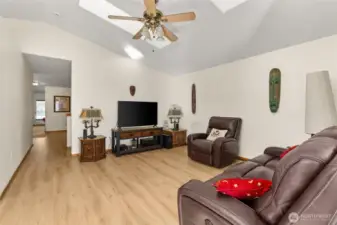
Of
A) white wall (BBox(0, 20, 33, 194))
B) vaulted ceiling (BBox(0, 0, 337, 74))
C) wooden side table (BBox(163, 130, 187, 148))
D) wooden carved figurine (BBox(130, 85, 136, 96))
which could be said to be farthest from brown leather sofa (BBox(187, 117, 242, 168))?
white wall (BBox(0, 20, 33, 194))

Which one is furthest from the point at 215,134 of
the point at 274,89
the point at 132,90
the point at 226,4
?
the point at 132,90

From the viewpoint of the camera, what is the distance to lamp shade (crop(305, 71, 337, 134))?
2.35m

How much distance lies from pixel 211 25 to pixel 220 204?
3.05 meters

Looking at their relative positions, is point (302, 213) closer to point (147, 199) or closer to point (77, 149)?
point (147, 199)

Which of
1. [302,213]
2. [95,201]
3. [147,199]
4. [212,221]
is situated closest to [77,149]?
[95,201]

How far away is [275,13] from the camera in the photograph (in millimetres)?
2748

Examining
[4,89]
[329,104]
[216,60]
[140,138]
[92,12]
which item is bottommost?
[140,138]

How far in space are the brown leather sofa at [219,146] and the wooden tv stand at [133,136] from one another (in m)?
1.38

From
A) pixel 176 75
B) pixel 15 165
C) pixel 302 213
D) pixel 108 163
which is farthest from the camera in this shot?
pixel 176 75

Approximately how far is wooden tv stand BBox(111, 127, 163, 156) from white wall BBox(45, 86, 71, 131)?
5936 millimetres

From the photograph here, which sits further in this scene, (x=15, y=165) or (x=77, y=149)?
(x=77, y=149)

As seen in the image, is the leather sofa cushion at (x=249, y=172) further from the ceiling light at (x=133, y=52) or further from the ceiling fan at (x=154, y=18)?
the ceiling light at (x=133, y=52)

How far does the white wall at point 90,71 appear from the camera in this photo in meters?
4.16

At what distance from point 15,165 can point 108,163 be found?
162 cm
